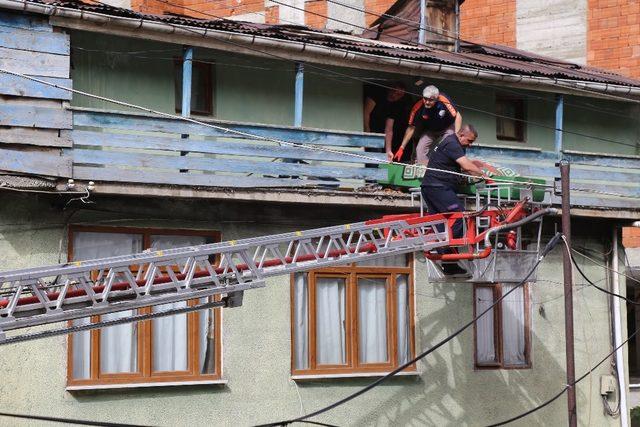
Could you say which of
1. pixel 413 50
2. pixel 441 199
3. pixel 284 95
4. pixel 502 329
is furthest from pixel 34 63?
pixel 502 329

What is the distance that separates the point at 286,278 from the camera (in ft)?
60.5

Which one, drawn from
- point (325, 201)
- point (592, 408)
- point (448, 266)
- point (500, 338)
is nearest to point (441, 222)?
point (448, 266)

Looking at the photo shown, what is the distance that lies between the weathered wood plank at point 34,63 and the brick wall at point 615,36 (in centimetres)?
1662

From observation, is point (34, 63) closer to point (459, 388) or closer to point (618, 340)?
point (459, 388)

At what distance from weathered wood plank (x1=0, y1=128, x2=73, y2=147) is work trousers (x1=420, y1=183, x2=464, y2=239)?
4.37 m

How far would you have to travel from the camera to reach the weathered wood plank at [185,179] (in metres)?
16.6

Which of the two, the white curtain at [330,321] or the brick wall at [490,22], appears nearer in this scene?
the white curtain at [330,321]

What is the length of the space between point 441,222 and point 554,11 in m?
16.2

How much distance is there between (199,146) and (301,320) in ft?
9.53

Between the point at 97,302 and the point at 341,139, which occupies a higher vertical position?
the point at 341,139

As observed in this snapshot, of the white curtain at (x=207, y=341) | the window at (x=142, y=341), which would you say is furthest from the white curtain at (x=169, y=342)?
the white curtain at (x=207, y=341)

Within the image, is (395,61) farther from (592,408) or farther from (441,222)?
(592,408)

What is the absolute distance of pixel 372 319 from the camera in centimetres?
1936

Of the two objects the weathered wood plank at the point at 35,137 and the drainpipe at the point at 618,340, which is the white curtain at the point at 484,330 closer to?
the drainpipe at the point at 618,340
